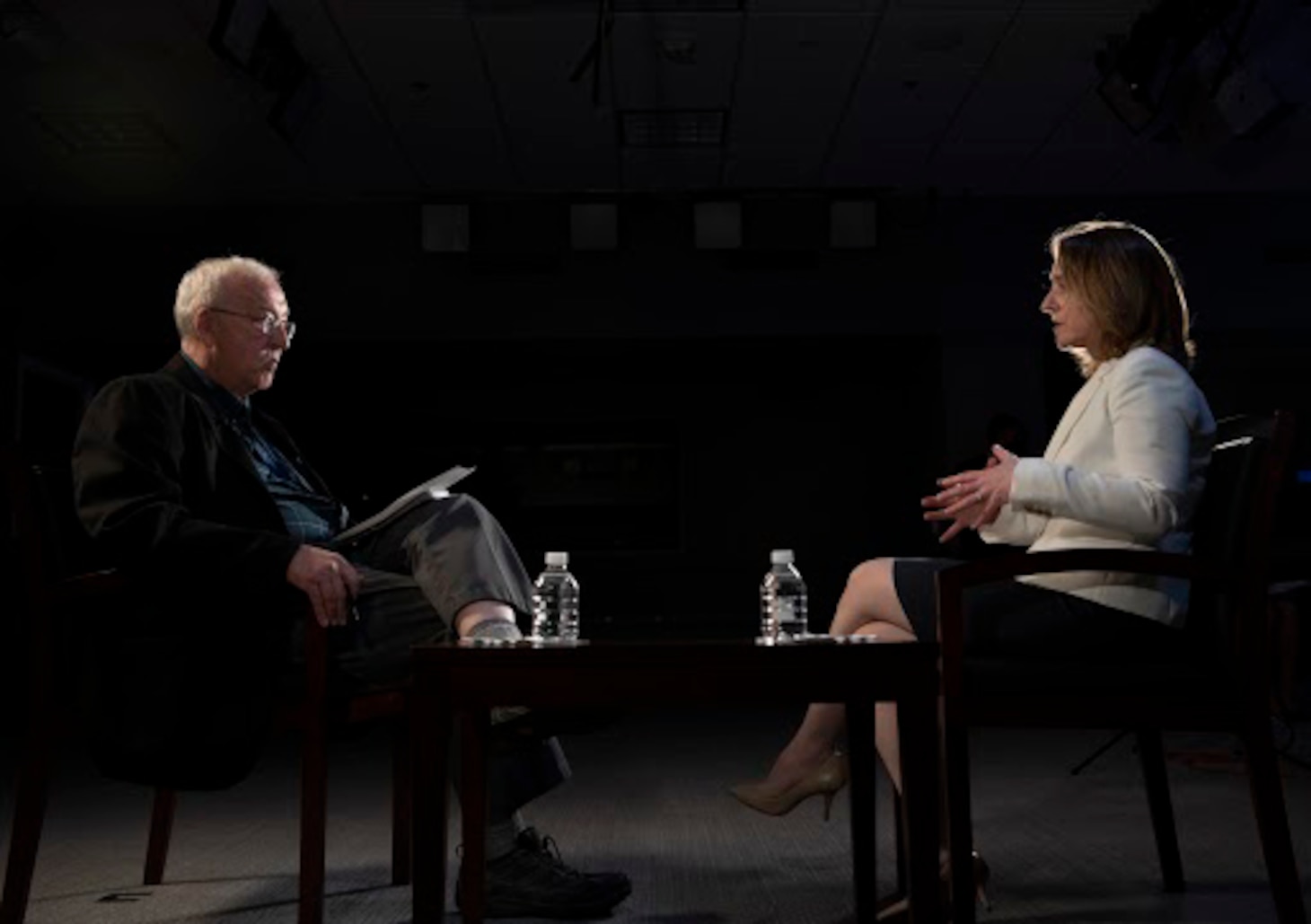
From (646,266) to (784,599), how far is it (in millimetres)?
6923

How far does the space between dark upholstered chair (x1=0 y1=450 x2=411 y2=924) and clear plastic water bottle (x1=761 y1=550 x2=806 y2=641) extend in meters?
0.67

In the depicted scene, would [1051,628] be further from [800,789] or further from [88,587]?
[88,587]

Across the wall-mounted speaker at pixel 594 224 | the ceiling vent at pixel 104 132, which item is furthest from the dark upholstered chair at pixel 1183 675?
the wall-mounted speaker at pixel 594 224

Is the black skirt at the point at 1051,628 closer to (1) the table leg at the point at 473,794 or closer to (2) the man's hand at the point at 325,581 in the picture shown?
(1) the table leg at the point at 473,794

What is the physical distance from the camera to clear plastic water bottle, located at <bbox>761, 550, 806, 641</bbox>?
2178 millimetres

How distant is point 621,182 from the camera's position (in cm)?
834

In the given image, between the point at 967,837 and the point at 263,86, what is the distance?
474cm

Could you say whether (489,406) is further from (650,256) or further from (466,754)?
(466,754)

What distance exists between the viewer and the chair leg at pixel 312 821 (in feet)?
6.79

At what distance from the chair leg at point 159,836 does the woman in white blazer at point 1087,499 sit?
1.06 m

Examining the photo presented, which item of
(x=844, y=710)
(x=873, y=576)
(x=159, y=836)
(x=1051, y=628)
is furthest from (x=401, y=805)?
(x=1051, y=628)

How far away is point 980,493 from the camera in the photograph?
7.11 feet

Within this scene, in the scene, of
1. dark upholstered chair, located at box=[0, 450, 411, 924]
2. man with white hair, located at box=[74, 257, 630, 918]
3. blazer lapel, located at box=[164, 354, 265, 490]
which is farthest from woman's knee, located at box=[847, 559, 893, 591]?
blazer lapel, located at box=[164, 354, 265, 490]

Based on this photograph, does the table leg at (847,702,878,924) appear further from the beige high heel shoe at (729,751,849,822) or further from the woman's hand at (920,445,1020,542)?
the woman's hand at (920,445,1020,542)
